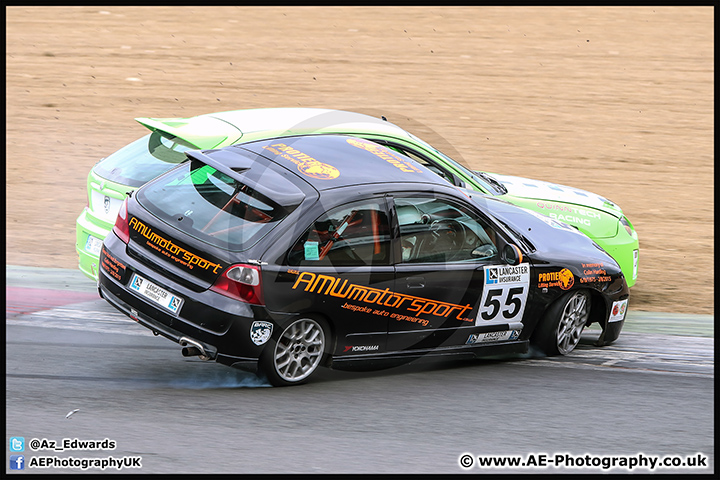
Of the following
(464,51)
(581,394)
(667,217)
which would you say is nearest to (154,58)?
(464,51)

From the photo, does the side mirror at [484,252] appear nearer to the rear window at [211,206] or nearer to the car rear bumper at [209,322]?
the rear window at [211,206]

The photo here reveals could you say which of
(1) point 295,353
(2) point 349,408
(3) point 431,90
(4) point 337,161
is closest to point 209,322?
(1) point 295,353

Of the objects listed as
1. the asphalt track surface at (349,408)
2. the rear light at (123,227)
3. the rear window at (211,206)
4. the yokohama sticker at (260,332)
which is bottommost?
the asphalt track surface at (349,408)

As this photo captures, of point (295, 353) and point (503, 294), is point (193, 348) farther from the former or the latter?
point (503, 294)

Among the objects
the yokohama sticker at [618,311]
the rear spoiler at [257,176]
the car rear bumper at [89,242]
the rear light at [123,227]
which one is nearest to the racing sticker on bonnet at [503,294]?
the yokohama sticker at [618,311]

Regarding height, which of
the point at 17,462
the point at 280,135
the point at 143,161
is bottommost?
the point at 17,462

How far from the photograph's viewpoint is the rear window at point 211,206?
5.99 meters

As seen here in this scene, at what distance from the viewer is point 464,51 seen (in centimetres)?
1848

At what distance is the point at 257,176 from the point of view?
20.5 ft

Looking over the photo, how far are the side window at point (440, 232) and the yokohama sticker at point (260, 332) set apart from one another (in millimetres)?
1210

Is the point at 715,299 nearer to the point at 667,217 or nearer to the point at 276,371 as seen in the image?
Answer: the point at 667,217

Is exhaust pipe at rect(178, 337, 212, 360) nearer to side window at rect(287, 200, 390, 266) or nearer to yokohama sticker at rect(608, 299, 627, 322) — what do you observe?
side window at rect(287, 200, 390, 266)

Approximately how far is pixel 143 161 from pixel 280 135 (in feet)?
4.19

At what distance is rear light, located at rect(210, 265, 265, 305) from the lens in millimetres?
5789
